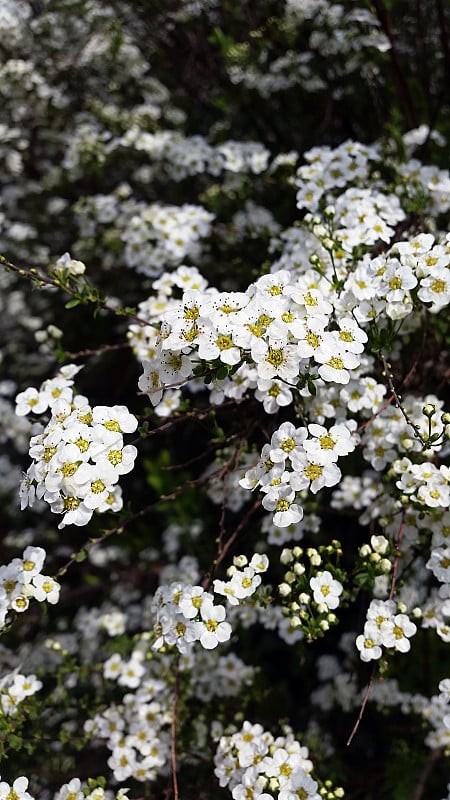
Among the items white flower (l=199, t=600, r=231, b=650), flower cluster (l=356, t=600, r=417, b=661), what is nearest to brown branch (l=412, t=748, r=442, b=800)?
flower cluster (l=356, t=600, r=417, b=661)

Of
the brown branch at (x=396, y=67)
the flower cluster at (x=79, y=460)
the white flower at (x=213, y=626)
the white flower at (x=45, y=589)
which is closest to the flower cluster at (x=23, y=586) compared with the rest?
the white flower at (x=45, y=589)

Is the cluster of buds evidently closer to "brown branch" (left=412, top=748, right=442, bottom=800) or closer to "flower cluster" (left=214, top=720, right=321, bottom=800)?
"flower cluster" (left=214, top=720, right=321, bottom=800)

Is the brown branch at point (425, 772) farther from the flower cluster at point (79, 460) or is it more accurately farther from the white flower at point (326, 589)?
the flower cluster at point (79, 460)

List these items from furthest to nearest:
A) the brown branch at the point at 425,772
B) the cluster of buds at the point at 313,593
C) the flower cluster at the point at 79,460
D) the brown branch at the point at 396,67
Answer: the brown branch at the point at 396,67 → the brown branch at the point at 425,772 → the cluster of buds at the point at 313,593 → the flower cluster at the point at 79,460

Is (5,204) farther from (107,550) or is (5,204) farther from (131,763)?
(131,763)

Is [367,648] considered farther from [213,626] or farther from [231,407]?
[231,407]

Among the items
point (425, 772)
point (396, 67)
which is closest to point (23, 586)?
point (425, 772)

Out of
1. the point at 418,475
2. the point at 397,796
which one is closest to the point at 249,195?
the point at 418,475
